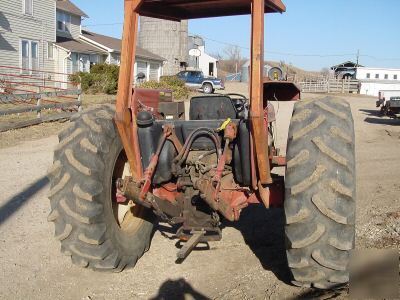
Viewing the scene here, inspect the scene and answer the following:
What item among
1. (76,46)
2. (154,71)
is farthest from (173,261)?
(154,71)

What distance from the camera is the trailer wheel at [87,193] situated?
4125mm

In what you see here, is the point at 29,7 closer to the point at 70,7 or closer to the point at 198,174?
the point at 70,7

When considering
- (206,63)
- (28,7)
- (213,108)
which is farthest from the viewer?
(206,63)

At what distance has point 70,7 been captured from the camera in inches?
1469

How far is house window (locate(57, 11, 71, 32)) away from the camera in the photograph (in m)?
36.3

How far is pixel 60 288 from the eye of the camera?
4242 mm

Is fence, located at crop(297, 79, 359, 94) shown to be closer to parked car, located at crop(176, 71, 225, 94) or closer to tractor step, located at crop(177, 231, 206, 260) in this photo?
parked car, located at crop(176, 71, 225, 94)

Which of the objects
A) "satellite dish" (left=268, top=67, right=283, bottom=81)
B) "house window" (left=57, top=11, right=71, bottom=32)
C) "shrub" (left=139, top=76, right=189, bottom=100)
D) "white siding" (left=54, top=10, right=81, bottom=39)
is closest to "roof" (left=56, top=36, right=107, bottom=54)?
"white siding" (left=54, top=10, right=81, bottom=39)

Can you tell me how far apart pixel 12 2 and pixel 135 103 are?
2754 centimetres

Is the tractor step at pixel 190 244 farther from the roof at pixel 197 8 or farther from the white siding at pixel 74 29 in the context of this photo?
the white siding at pixel 74 29

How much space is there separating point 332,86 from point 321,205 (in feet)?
167

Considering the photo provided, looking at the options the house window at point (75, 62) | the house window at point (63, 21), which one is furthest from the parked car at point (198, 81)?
the house window at point (63, 21)

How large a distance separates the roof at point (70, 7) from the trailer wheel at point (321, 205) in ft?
114

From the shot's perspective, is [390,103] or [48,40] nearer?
[390,103]
